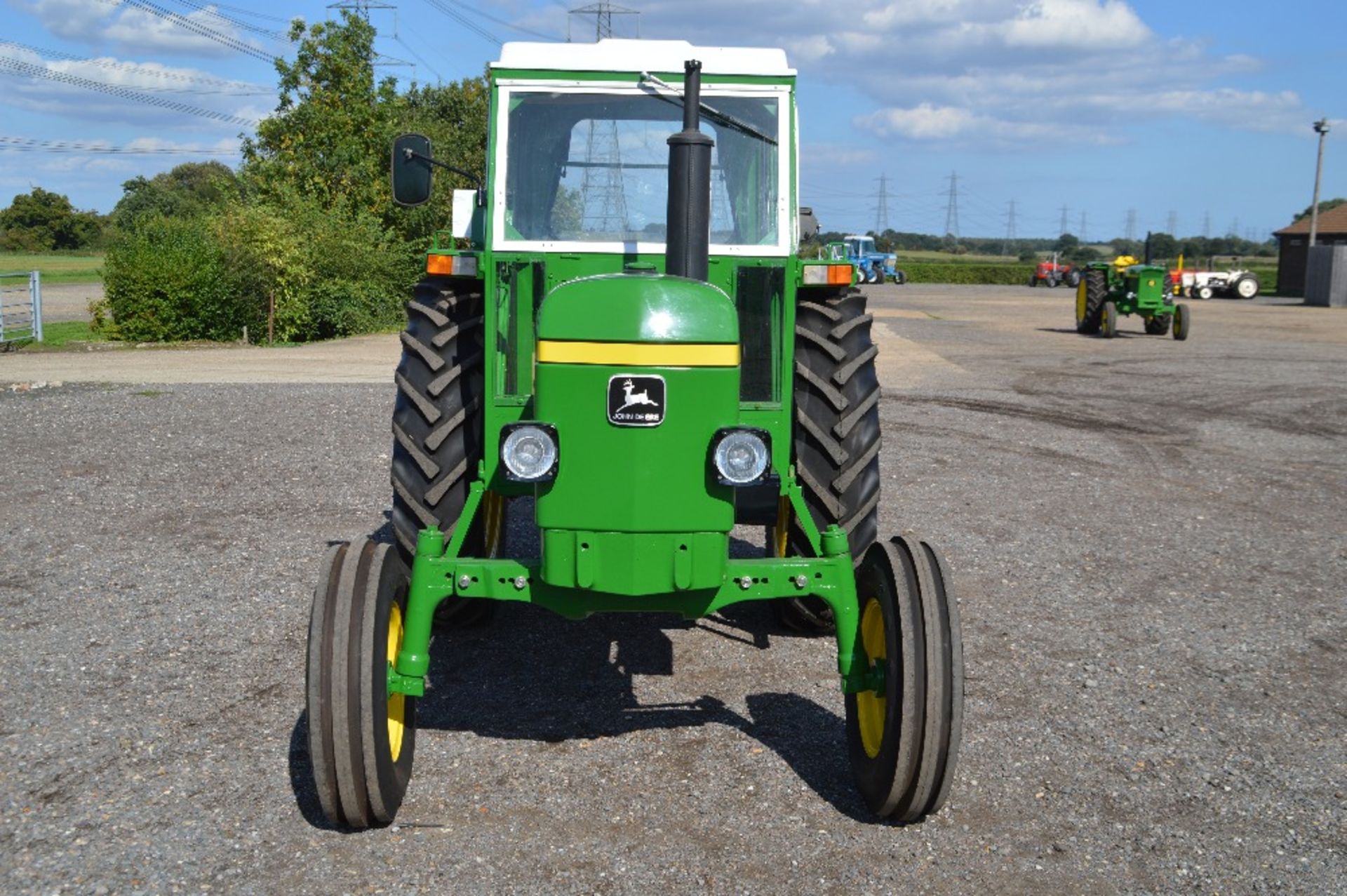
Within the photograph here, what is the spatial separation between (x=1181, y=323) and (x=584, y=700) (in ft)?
73.4

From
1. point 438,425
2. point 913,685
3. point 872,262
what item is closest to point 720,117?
point 438,425

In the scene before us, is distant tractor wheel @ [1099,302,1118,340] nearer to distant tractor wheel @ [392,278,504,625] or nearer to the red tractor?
distant tractor wheel @ [392,278,504,625]

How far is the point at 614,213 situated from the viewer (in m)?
5.64

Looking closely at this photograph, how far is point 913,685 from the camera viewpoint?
160 inches

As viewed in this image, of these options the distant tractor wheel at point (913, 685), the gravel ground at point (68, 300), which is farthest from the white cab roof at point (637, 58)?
the gravel ground at point (68, 300)

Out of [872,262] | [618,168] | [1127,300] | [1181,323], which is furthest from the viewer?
[872,262]

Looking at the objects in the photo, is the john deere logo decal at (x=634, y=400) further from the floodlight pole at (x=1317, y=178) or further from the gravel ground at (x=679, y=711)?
the floodlight pole at (x=1317, y=178)

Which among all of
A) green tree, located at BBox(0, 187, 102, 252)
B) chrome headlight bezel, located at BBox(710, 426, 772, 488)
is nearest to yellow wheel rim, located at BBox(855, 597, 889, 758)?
chrome headlight bezel, located at BBox(710, 426, 772, 488)

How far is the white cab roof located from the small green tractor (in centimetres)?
2127

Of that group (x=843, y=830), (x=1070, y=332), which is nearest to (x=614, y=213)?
(x=843, y=830)

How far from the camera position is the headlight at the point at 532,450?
4.01 metres

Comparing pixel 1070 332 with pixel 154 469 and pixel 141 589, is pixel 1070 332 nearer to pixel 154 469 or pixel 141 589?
pixel 154 469

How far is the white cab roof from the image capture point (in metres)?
5.54

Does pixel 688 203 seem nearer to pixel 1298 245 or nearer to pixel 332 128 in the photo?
pixel 332 128
